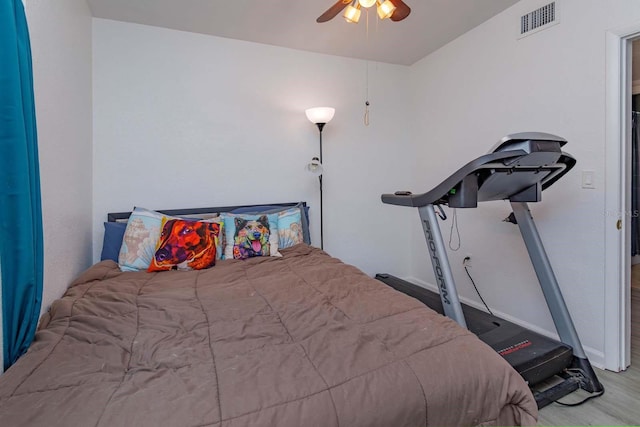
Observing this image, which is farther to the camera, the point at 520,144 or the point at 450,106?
the point at 450,106

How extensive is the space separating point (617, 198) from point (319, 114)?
2135 mm

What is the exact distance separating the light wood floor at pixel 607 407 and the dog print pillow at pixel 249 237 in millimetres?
1866

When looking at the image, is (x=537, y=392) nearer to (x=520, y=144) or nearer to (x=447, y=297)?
(x=447, y=297)

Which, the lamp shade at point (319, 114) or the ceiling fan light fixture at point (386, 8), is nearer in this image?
the ceiling fan light fixture at point (386, 8)

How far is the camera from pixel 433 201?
1.73m

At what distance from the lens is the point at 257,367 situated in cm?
100

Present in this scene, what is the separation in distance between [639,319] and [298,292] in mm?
2880

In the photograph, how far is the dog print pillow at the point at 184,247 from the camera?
2162 millimetres

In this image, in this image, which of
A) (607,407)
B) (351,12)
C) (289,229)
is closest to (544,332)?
(607,407)

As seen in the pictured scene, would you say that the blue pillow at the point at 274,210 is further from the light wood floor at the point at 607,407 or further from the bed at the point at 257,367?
the light wood floor at the point at 607,407

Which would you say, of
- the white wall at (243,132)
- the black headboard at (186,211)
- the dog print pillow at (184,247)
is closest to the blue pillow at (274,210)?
the black headboard at (186,211)

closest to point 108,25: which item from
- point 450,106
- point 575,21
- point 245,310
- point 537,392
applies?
point 245,310

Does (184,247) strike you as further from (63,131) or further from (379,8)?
(379,8)

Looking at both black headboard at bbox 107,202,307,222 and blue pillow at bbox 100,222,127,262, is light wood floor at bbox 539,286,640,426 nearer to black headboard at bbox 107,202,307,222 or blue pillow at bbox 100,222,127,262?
black headboard at bbox 107,202,307,222
